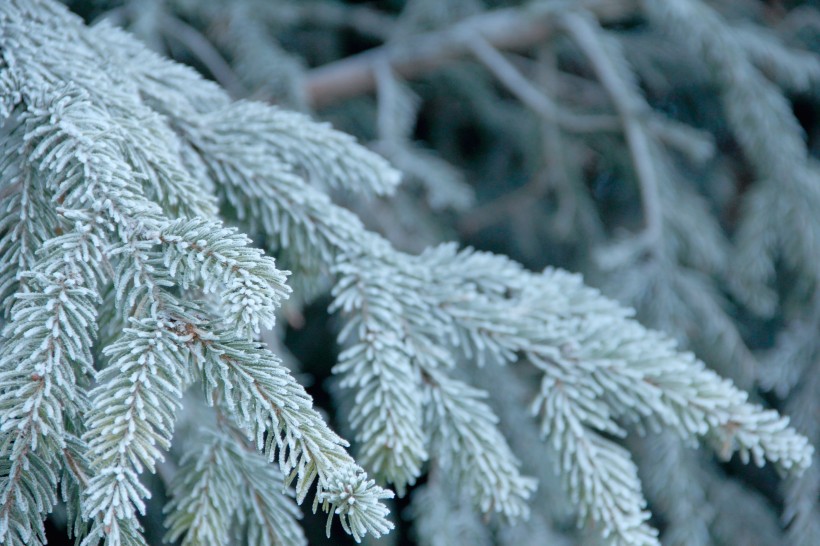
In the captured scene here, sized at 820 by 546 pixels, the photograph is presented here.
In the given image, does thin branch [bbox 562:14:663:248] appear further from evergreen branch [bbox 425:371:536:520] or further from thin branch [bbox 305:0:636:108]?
evergreen branch [bbox 425:371:536:520]

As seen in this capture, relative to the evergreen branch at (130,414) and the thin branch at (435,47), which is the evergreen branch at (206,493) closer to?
the evergreen branch at (130,414)

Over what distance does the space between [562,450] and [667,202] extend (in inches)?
32.0

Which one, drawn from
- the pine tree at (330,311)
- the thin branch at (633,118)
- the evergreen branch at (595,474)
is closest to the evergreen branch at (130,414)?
the pine tree at (330,311)

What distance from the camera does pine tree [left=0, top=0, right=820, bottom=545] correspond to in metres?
0.54

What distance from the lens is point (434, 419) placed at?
0.77 metres

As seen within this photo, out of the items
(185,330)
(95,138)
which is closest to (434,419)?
(185,330)

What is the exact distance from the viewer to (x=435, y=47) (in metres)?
1.65

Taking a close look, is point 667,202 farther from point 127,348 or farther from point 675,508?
point 127,348

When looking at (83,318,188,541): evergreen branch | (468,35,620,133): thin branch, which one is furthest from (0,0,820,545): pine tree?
(468,35,620,133): thin branch

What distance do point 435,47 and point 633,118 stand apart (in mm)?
531

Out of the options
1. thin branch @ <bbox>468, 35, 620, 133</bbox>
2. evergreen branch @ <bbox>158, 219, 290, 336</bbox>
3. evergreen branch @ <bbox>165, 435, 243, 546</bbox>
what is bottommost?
evergreen branch @ <bbox>165, 435, 243, 546</bbox>

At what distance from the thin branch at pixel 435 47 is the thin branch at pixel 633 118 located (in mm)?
120

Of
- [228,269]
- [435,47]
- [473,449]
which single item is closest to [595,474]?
[473,449]

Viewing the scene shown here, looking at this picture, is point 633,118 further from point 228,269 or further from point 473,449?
point 228,269
